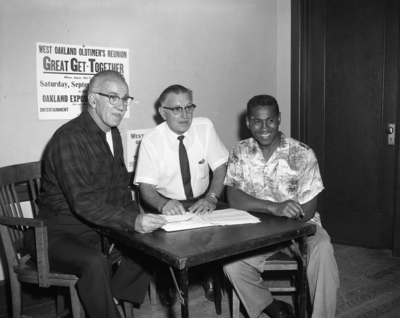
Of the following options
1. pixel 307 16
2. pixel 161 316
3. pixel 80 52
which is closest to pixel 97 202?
pixel 161 316

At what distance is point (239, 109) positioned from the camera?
4.23 metres

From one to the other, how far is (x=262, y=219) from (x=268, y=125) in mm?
709

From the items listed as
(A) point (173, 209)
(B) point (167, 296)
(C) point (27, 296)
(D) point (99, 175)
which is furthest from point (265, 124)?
(C) point (27, 296)

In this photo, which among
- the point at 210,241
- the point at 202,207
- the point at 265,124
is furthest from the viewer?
the point at 265,124

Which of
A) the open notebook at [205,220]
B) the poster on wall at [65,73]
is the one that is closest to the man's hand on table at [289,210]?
the open notebook at [205,220]

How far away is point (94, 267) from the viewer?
223cm

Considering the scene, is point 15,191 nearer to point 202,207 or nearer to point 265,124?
point 202,207

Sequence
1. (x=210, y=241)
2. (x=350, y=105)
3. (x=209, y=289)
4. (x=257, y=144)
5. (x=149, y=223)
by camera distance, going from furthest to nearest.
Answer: (x=350, y=105) < (x=209, y=289) < (x=257, y=144) < (x=149, y=223) < (x=210, y=241)

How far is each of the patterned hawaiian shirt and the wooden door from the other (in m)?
1.64

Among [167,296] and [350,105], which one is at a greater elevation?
[350,105]

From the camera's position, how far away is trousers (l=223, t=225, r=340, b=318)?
2.40 m

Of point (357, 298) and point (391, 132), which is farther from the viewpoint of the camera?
point (391, 132)

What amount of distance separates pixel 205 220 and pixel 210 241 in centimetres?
32

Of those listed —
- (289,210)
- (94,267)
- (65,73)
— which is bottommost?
(94,267)
